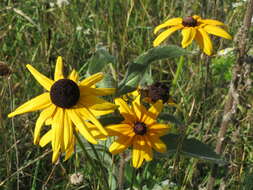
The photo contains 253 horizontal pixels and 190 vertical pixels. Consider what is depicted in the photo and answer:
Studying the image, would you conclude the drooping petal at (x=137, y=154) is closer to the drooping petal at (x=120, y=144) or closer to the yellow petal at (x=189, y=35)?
the drooping petal at (x=120, y=144)

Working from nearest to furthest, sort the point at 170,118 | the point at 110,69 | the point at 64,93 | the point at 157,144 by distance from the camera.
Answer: the point at 64,93
the point at 157,144
the point at 170,118
the point at 110,69

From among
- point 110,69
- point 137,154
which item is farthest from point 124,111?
point 110,69

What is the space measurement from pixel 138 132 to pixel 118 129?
70mm

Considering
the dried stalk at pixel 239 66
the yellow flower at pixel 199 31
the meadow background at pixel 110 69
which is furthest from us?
the meadow background at pixel 110 69

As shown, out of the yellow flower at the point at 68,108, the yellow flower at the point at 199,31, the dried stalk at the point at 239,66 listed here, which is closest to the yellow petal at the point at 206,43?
the yellow flower at the point at 199,31

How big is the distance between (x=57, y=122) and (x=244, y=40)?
62 cm

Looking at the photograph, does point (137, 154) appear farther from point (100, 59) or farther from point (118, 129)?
point (100, 59)

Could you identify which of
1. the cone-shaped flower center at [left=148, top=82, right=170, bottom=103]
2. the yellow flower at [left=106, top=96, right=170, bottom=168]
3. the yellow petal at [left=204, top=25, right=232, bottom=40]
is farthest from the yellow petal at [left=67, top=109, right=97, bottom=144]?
the yellow petal at [left=204, top=25, right=232, bottom=40]

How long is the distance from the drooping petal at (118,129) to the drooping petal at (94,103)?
122 millimetres

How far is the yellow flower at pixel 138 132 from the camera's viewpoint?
3.69 feet

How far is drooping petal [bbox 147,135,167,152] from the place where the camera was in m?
1.12

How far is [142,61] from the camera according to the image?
1173 mm

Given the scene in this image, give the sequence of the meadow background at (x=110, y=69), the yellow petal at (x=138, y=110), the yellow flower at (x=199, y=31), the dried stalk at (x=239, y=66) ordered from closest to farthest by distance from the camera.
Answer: the dried stalk at (x=239, y=66)
the yellow petal at (x=138, y=110)
the yellow flower at (x=199, y=31)
the meadow background at (x=110, y=69)

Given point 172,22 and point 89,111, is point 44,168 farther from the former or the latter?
point 172,22
